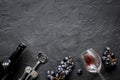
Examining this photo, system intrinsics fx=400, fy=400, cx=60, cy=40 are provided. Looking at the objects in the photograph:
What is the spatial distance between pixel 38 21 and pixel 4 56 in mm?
288

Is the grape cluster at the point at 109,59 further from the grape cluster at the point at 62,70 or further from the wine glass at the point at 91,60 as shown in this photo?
the grape cluster at the point at 62,70

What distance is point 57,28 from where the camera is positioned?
7.72ft

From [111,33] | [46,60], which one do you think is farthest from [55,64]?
[111,33]

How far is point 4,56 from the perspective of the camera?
7.60 feet

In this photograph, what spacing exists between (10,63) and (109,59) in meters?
0.55

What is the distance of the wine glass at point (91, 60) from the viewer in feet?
7.06

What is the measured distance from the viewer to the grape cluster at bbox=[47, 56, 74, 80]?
7.27ft

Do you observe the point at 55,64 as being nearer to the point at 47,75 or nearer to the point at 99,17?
the point at 47,75

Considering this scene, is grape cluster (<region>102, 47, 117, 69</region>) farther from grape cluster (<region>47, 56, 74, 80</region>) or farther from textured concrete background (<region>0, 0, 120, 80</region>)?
grape cluster (<region>47, 56, 74, 80</region>)

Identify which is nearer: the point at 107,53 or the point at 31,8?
the point at 107,53

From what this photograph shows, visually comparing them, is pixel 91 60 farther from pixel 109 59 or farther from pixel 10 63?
pixel 10 63

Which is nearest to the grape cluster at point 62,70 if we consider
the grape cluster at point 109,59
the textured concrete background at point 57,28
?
the textured concrete background at point 57,28

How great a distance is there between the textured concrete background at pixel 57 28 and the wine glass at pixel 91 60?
0.09 metres

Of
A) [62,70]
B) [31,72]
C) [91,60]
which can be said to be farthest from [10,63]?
[91,60]
